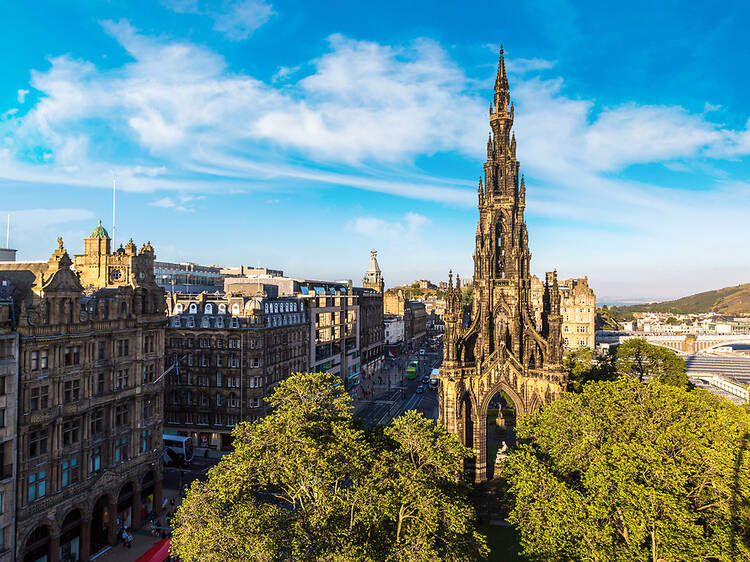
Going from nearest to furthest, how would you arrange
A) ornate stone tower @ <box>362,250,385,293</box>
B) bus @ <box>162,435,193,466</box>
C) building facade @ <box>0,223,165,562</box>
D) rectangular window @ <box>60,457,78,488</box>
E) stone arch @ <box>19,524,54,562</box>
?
stone arch @ <box>19,524,54,562</box>
building facade @ <box>0,223,165,562</box>
rectangular window @ <box>60,457,78,488</box>
bus @ <box>162,435,193,466</box>
ornate stone tower @ <box>362,250,385,293</box>

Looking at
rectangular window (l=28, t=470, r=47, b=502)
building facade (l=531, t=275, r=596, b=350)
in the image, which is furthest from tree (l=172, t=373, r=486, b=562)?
building facade (l=531, t=275, r=596, b=350)

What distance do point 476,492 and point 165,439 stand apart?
46.7 m

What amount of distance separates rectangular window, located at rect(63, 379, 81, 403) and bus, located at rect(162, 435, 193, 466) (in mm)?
28462

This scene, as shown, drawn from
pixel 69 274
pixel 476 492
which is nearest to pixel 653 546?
pixel 476 492

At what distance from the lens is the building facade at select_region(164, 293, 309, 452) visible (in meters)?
73.5

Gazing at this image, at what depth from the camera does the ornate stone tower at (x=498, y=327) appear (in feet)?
174

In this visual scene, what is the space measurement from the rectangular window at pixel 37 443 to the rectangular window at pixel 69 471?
2.56 m

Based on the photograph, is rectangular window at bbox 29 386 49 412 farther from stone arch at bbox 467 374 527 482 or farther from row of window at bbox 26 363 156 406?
stone arch at bbox 467 374 527 482

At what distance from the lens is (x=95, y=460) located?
156 ft

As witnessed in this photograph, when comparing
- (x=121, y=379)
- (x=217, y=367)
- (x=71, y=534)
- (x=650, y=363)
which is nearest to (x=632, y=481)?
(x=121, y=379)

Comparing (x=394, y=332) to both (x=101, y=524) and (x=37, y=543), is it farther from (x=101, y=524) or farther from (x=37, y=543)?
(x=37, y=543)

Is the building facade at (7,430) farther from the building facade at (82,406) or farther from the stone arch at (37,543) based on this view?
the stone arch at (37,543)

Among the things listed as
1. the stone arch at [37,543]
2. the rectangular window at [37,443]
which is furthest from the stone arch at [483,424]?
the rectangular window at [37,443]

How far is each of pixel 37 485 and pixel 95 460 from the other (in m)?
6.56
